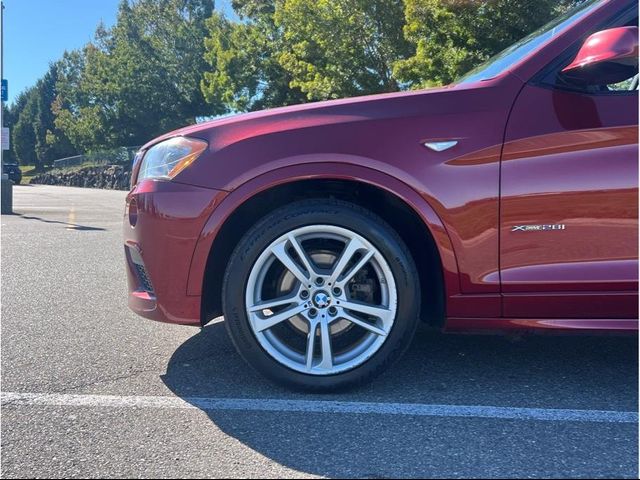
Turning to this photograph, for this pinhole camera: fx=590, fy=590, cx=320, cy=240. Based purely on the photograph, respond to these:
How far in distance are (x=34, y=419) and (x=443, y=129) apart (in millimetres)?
2159

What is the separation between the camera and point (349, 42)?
17078mm

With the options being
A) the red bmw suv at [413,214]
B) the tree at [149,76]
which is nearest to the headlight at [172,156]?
the red bmw suv at [413,214]

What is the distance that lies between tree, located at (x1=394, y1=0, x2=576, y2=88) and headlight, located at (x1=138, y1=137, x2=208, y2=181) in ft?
36.0

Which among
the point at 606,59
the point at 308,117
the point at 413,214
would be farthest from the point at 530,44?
the point at 308,117

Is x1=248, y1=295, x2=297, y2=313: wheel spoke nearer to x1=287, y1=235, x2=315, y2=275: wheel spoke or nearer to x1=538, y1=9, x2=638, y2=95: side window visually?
x1=287, y1=235, x2=315, y2=275: wheel spoke

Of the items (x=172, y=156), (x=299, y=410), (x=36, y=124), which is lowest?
(x=299, y=410)

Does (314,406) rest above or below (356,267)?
below

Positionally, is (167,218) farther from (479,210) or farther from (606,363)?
(606,363)

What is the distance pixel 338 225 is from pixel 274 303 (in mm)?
467

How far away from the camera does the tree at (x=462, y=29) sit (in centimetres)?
1201

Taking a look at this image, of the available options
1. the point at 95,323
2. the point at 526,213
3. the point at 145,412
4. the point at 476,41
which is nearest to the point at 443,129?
the point at 526,213

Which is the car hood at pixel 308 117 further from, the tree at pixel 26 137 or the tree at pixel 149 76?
the tree at pixel 26 137

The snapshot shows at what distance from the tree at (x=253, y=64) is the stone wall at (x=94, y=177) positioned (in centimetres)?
883

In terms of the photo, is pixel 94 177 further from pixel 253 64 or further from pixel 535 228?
pixel 535 228
